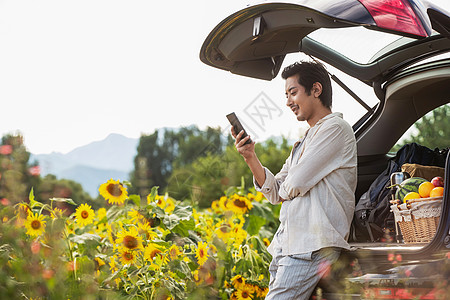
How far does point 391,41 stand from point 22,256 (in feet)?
7.50

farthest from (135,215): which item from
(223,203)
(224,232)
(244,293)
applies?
(223,203)

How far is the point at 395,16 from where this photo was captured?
2102mm

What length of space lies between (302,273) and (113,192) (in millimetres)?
2006

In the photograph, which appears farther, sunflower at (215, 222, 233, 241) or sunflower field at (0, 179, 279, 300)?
sunflower at (215, 222, 233, 241)

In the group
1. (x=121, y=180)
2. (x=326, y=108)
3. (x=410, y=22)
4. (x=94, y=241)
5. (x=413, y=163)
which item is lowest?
(x=94, y=241)

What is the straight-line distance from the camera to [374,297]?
2234 millimetres

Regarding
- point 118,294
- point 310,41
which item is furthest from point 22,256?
point 310,41

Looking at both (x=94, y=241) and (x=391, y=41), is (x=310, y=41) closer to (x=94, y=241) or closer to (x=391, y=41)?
(x=391, y=41)

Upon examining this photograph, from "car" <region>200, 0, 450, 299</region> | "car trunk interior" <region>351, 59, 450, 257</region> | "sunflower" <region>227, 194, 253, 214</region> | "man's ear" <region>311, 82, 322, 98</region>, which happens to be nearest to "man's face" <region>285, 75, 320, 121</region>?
"man's ear" <region>311, 82, 322, 98</region>

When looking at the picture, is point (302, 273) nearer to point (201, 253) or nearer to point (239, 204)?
point (201, 253)

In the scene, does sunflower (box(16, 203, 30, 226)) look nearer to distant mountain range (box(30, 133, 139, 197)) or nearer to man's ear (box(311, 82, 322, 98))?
distant mountain range (box(30, 133, 139, 197))

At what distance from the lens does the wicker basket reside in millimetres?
2391

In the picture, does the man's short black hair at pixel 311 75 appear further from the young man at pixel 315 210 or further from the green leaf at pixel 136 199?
the green leaf at pixel 136 199

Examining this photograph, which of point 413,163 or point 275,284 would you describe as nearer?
point 275,284
